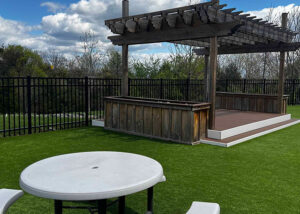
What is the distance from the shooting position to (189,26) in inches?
294

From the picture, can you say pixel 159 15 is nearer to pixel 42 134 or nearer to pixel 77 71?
pixel 42 134

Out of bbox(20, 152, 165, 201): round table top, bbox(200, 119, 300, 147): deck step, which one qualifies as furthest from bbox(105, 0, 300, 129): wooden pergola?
bbox(20, 152, 165, 201): round table top

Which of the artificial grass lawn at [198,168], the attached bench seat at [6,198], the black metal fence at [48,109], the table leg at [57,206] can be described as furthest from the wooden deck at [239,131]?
the attached bench seat at [6,198]

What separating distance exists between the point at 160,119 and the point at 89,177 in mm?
5334

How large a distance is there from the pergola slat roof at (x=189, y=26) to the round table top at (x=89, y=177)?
16.0 ft

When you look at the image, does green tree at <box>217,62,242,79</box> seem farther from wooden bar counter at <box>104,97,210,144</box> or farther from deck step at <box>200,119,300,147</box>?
wooden bar counter at <box>104,97,210,144</box>

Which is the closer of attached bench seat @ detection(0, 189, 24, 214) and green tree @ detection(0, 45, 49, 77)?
attached bench seat @ detection(0, 189, 24, 214)

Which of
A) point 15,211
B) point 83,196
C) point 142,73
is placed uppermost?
point 142,73

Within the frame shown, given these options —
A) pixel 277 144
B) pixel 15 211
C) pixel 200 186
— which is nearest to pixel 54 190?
A: pixel 15 211

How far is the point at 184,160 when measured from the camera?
5645 millimetres

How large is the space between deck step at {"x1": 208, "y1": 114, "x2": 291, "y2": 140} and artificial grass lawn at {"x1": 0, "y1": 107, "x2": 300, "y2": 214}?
2.01 ft

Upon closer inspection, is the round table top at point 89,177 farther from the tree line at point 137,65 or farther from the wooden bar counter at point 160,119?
the tree line at point 137,65

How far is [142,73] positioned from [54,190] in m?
22.0

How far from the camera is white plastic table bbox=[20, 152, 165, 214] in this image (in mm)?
2109
